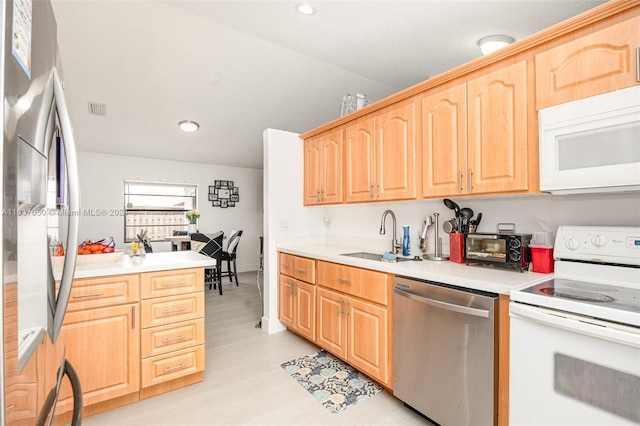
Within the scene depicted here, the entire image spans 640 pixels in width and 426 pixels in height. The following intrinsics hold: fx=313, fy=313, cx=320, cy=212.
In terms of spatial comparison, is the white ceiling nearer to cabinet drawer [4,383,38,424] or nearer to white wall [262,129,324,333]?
white wall [262,129,324,333]

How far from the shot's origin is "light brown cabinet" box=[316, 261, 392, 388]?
2107mm

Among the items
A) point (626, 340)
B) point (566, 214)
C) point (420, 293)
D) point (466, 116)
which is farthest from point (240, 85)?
point (626, 340)

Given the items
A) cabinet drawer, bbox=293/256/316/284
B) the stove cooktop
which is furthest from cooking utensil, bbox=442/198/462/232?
cabinet drawer, bbox=293/256/316/284

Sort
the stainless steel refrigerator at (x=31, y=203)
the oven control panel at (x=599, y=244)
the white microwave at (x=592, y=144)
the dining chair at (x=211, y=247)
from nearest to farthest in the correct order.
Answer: the stainless steel refrigerator at (x=31, y=203)
the white microwave at (x=592, y=144)
the oven control panel at (x=599, y=244)
the dining chair at (x=211, y=247)

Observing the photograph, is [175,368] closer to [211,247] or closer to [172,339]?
[172,339]

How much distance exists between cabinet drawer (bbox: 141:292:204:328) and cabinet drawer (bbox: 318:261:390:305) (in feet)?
3.26

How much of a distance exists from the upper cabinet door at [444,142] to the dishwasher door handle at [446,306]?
2.30 feet

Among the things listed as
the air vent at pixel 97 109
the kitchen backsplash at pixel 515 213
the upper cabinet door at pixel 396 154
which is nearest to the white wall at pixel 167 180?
the air vent at pixel 97 109

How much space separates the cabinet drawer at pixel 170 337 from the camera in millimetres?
2057

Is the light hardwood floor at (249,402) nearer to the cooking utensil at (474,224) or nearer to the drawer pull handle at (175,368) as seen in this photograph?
the drawer pull handle at (175,368)

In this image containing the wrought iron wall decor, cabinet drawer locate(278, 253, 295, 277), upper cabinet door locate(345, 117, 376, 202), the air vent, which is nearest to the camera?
upper cabinet door locate(345, 117, 376, 202)

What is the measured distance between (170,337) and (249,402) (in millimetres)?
691

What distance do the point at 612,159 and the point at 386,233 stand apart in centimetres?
183

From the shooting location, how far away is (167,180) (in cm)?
607
